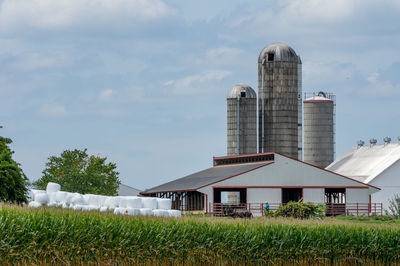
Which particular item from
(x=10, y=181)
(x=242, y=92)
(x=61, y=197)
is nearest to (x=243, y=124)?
(x=242, y=92)

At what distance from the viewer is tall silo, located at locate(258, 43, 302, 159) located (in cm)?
6988

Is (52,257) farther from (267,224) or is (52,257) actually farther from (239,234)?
(267,224)

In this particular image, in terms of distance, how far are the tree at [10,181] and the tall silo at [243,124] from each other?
37.0 meters

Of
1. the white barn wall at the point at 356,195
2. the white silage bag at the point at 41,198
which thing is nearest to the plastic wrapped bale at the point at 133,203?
the white silage bag at the point at 41,198

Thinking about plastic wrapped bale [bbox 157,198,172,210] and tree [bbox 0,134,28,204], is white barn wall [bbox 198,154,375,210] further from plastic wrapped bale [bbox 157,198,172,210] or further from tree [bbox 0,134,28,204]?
tree [bbox 0,134,28,204]

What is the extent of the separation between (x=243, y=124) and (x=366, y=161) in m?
13.1

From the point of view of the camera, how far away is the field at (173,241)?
24234mm

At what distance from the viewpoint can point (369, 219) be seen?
51281 millimetres

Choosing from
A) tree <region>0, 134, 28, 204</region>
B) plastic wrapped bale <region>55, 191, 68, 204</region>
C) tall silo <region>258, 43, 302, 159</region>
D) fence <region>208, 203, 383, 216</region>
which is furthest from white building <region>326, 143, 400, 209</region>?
tree <region>0, 134, 28, 204</region>

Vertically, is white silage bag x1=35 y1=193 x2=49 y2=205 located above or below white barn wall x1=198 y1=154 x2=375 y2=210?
below

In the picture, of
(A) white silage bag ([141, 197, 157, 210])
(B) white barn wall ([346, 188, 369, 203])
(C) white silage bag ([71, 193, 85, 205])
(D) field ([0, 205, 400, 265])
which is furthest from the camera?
(B) white barn wall ([346, 188, 369, 203])

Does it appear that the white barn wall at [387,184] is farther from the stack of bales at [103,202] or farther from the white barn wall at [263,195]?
the stack of bales at [103,202]

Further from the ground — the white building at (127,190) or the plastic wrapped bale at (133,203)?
the white building at (127,190)

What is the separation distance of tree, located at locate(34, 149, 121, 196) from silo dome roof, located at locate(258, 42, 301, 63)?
1995 cm
